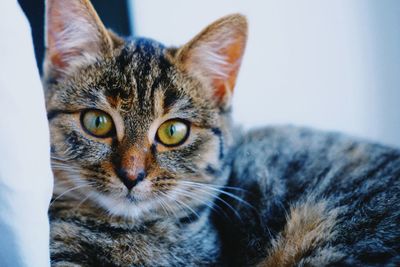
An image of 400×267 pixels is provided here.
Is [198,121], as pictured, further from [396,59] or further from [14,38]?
[396,59]

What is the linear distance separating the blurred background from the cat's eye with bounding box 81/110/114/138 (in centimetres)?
53

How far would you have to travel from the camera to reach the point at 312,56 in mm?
1536

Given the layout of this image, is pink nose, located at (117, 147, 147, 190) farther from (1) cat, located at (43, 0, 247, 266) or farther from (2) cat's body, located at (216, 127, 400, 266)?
(2) cat's body, located at (216, 127, 400, 266)

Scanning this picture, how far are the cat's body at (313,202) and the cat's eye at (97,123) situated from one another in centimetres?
39

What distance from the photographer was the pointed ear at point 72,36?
0.95m

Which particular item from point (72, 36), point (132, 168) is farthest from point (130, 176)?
point (72, 36)

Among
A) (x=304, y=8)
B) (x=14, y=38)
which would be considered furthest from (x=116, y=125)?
(x=304, y=8)

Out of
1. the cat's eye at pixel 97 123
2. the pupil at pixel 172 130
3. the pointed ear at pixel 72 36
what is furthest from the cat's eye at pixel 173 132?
the pointed ear at pixel 72 36

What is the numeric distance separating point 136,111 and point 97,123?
9 cm

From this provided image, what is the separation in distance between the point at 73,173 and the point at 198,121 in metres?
0.31

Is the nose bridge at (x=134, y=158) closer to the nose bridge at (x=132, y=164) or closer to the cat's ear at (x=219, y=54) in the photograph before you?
the nose bridge at (x=132, y=164)

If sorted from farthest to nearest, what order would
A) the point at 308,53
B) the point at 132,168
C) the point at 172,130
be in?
the point at 308,53 < the point at 172,130 < the point at 132,168

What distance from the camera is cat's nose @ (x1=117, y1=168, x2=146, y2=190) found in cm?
87

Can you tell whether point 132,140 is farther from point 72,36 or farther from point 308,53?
point 308,53
